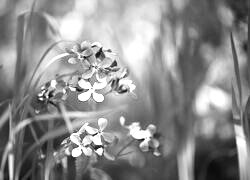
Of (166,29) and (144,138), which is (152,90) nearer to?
(166,29)

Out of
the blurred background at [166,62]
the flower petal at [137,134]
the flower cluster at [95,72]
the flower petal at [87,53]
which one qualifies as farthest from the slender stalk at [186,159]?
the flower petal at [87,53]

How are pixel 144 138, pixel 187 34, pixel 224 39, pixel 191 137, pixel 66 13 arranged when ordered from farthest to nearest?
1. pixel 66 13
2. pixel 224 39
3. pixel 187 34
4. pixel 191 137
5. pixel 144 138

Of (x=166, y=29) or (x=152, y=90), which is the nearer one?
(x=152, y=90)

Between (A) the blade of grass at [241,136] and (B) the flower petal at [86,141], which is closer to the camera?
(B) the flower petal at [86,141]

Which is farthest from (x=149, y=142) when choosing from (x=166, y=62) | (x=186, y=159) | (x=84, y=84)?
(x=166, y=62)

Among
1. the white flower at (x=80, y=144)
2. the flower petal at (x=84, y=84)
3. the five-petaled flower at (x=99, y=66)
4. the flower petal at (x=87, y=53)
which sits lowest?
the white flower at (x=80, y=144)

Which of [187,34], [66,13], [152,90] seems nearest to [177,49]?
[187,34]

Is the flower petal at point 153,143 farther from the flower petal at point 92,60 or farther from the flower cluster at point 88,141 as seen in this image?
the flower petal at point 92,60

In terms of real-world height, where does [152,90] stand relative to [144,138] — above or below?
above

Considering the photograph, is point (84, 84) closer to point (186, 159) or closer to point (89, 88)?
point (89, 88)
